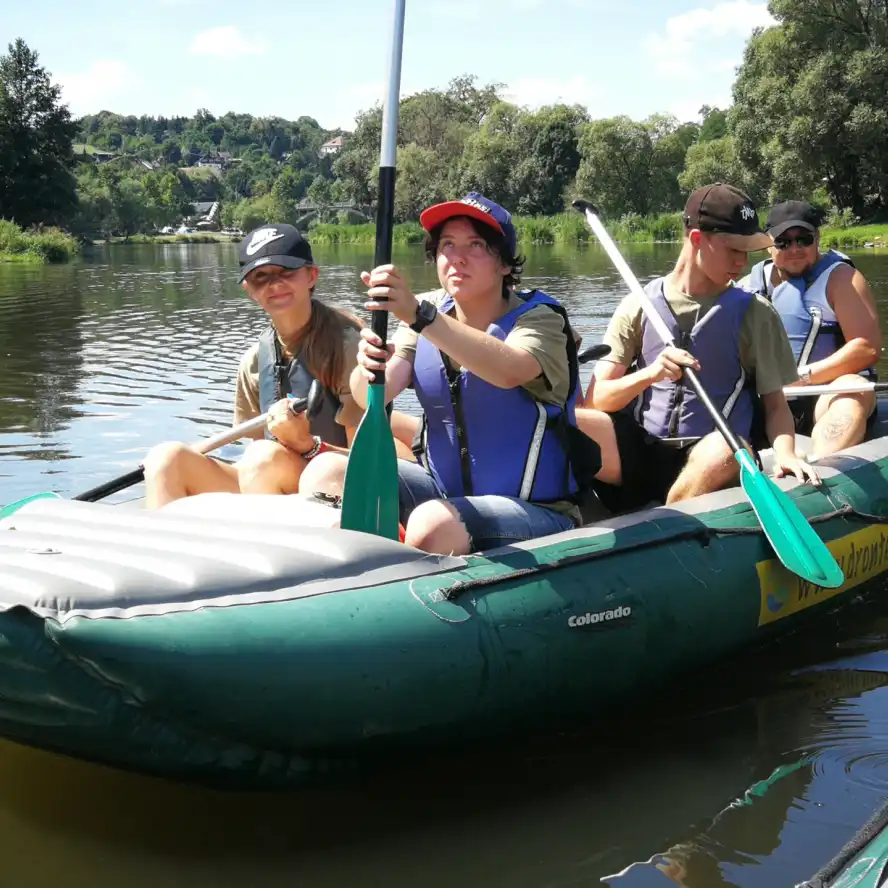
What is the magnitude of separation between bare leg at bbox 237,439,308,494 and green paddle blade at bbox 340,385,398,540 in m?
0.64

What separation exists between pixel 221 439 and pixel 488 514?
1.22 meters

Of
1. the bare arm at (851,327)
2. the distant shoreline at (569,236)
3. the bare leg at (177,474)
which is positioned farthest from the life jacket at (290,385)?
the distant shoreline at (569,236)

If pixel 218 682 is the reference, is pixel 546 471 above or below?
above

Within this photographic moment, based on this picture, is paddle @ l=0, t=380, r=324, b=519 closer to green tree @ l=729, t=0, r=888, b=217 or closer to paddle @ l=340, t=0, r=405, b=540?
paddle @ l=340, t=0, r=405, b=540

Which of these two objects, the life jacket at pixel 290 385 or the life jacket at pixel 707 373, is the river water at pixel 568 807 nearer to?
the life jacket at pixel 707 373

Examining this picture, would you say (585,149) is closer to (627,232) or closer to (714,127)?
(627,232)

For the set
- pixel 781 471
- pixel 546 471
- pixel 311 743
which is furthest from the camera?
pixel 781 471

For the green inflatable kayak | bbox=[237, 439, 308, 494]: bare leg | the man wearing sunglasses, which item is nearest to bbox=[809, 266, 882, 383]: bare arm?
the man wearing sunglasses

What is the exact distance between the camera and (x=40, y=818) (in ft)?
9.05

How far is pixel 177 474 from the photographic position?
11.3ft

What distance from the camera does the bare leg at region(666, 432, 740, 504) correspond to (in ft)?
12.2

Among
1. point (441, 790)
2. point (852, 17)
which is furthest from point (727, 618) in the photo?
point (852, 17)

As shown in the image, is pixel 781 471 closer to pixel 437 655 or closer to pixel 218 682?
pixel 437 655

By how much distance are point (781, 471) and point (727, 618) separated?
69cm
